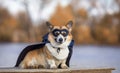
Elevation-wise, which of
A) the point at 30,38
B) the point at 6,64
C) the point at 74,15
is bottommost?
the point at 6,64

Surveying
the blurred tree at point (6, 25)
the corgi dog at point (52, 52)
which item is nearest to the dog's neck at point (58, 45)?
the corgi dog at point (52, 52)

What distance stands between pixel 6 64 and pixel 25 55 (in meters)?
1.32

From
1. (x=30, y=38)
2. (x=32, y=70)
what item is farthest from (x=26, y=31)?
(x=32, y=70)

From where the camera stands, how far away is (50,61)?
2.21m

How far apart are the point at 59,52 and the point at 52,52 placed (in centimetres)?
4

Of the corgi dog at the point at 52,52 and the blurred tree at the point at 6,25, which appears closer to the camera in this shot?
the corgi dog at the point at 52,52

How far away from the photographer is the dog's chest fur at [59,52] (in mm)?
2209

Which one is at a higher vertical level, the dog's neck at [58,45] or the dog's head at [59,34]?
the dog's head at [59,34]

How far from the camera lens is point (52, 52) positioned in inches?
86.9

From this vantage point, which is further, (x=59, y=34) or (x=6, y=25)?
(x=6, y=25)

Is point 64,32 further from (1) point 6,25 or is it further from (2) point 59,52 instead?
(1) point 6,25

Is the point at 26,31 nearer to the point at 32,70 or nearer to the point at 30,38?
the point at 30,38

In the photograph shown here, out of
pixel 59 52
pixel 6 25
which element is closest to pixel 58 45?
pixel 59 52

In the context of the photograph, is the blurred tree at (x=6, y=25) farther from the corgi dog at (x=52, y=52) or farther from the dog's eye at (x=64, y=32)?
the dog's eye at (x=64, y=32)
